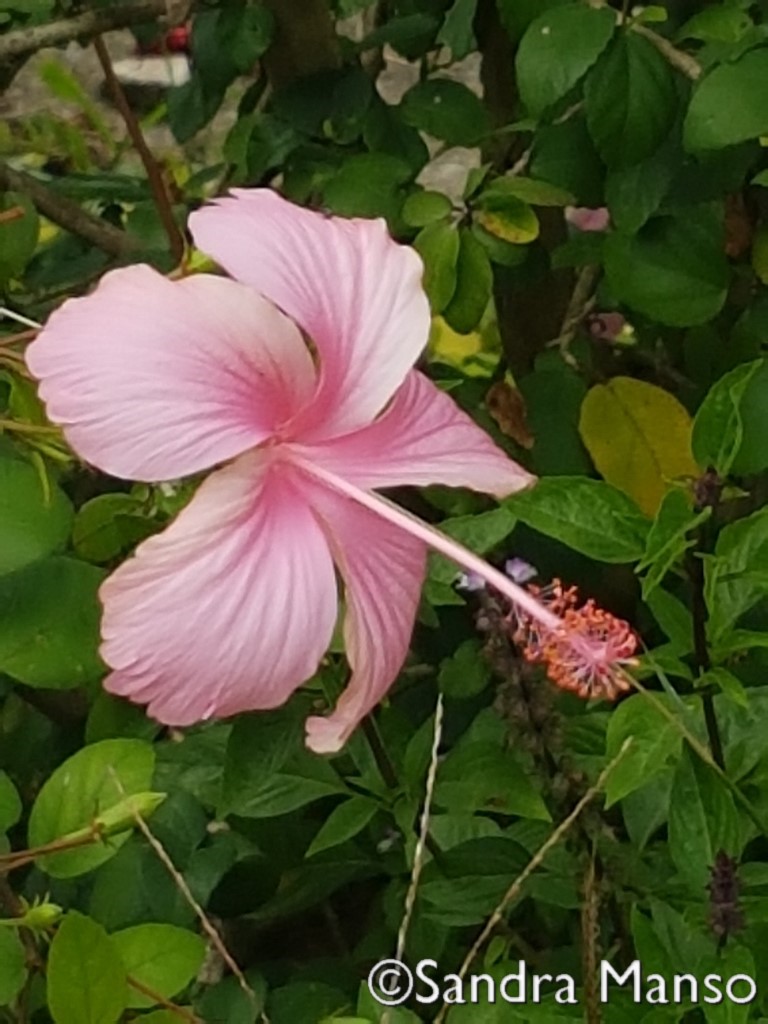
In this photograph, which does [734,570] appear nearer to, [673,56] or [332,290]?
[332,290]

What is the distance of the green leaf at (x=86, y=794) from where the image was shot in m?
0.57

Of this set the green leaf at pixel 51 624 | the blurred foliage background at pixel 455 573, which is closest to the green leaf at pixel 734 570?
the blurred foliage background at pixel 455 573

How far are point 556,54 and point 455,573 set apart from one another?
0.25 m

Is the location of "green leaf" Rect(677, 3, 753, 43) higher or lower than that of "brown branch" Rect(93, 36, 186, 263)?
lower

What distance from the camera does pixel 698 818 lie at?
0.58m

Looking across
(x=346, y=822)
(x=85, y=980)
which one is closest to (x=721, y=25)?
(x=346, y=822)

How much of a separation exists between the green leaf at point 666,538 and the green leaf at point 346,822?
170 mm

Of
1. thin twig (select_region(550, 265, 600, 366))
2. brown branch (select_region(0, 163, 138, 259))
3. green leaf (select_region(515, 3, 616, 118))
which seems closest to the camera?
green leaf (select_region(515, 3, 616, 118))

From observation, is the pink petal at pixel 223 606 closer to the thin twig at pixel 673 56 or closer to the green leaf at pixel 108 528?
the green leaf at pixel 108 528

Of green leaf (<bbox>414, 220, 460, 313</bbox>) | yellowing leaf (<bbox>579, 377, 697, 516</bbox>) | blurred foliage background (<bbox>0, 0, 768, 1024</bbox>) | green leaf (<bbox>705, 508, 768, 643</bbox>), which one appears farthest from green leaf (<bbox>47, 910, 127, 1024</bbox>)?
yellowing leaf (<bbox>579, 377, 697, 516</bbox>)

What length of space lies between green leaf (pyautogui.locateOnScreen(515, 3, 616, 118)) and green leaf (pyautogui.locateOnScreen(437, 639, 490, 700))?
0.79ft

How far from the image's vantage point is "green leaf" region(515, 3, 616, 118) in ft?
2.36

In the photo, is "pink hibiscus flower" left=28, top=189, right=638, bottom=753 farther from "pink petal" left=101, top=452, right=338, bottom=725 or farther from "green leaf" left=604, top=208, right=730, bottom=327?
"green leaf" left=604, top=208, right=730, bottom=327

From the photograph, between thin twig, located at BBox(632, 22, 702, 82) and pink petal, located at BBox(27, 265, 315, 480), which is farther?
thin twig, located at BBox(632, 22, 702, 82)
